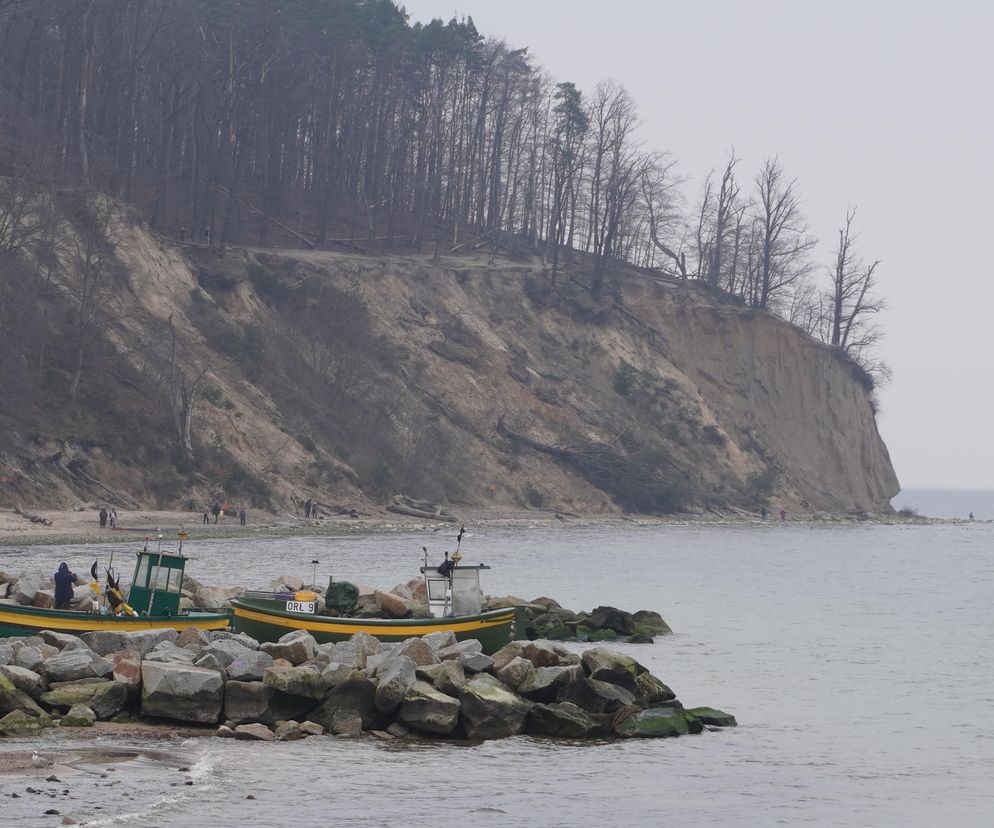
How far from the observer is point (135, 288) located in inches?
2547

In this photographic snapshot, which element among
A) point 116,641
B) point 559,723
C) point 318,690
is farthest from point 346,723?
point 116,641

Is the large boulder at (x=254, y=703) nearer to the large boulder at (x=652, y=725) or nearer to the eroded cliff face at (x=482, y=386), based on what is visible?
the large boulder at (x=652, y=725)

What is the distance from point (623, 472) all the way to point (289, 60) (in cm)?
3285

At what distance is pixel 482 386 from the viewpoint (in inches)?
3036

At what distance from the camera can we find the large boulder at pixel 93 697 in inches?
736

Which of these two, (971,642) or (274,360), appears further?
(274,360)

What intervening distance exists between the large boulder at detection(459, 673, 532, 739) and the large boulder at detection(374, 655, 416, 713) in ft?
2.94

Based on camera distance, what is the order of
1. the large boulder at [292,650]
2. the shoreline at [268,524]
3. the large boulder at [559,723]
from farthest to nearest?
1. the shoreline at [268,524]
2. the large boulder at [292,650]
3. the large boulder at [559,723]

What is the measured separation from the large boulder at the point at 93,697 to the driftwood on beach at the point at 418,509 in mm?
46384

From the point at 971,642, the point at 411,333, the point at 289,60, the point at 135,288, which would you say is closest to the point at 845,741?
the point at 971,642

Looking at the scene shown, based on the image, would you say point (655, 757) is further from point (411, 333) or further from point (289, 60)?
point (289, 60)

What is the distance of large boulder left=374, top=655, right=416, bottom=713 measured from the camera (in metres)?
19.6

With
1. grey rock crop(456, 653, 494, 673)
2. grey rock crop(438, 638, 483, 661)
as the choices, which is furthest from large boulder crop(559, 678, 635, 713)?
grey rock crop(438, 638, 483, 661)

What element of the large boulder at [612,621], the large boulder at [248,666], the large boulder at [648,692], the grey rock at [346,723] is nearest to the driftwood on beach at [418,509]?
the large boulder at [612,621]
